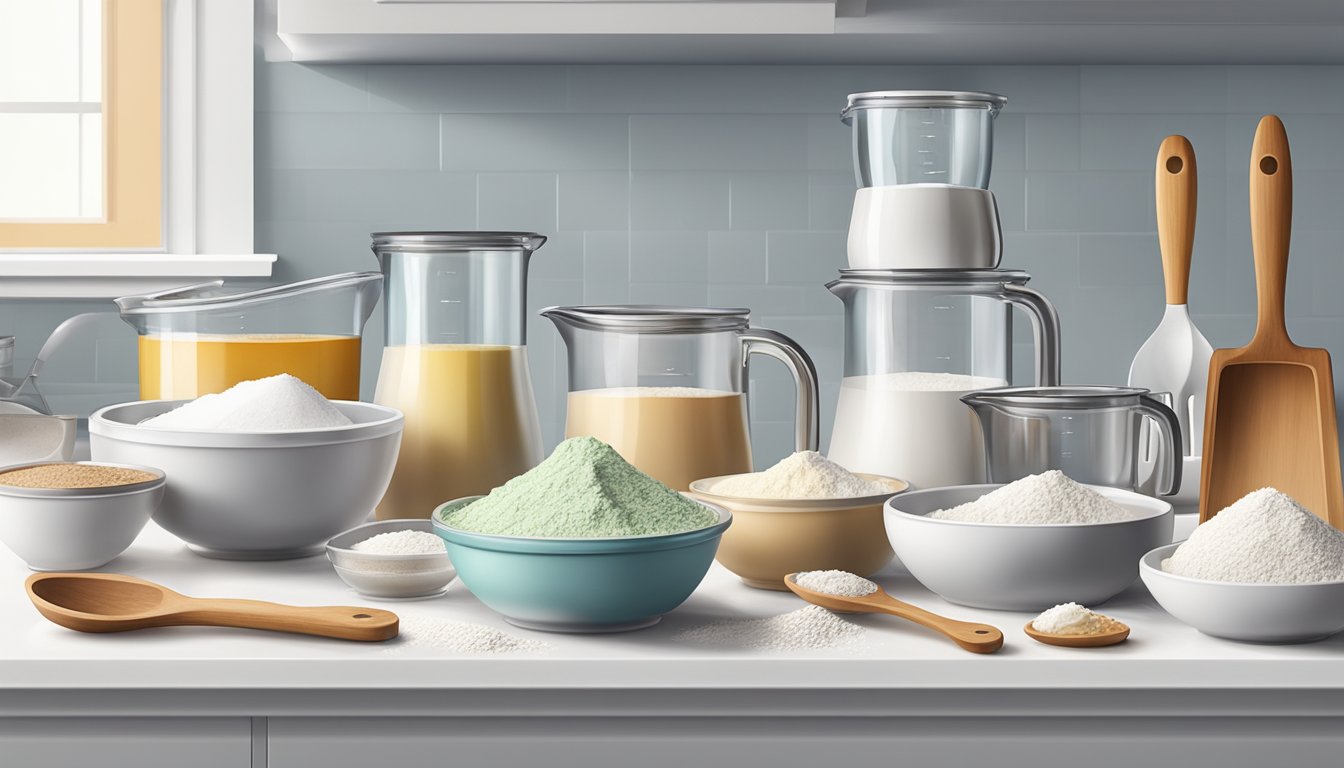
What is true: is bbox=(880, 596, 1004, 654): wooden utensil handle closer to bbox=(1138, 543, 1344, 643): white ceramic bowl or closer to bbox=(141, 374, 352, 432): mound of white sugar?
bbox=(1138, 543, 1344, 643): white ceramic bowl

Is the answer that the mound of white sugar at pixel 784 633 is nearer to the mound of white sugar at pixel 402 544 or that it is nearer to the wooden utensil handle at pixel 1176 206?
the mound of white sugar at pixel 402 544

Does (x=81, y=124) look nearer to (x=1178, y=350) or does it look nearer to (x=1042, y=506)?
(x=1178, y=350)

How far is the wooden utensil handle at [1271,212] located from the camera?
1020 millimetres

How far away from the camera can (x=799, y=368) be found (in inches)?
46.0

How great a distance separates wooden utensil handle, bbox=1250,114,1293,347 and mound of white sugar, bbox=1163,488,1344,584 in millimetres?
252

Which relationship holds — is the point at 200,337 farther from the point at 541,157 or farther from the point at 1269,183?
the point at 1269,183

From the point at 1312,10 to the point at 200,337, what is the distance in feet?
4.63

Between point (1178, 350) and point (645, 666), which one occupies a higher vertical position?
point (1178, 350)

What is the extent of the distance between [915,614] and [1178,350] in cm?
84

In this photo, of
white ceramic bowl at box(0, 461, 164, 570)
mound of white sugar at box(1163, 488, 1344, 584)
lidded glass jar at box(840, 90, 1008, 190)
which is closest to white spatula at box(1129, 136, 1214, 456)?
lidded glass jar at box(840, 90, 1008, 190)

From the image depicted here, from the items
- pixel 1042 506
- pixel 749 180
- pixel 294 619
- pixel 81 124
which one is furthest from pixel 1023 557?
pixel 81 124

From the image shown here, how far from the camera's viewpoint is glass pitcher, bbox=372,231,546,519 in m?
1.17

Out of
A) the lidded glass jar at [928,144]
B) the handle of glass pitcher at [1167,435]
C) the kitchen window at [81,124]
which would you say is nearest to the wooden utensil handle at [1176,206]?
the lidded glass jar at [928,144]

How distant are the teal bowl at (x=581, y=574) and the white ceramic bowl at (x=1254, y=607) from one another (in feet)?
A: 1.04
